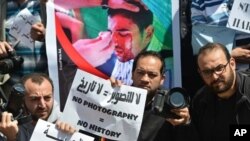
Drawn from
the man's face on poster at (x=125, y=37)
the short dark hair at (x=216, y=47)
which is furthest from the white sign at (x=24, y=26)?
the short dark hair at (x=216, y=47)

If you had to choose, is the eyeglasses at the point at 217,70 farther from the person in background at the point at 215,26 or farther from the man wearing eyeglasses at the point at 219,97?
the person in background at the point at 215,26

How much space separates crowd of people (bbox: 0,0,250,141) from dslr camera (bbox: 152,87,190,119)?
0.04 metres

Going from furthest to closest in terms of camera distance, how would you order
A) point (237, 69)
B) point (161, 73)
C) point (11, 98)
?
1. point (237, 69)
2. point (161, 73)
3. point (11, 98)

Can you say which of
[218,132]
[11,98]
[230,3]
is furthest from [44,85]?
[230,3]

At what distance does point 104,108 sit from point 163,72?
1.67 ft

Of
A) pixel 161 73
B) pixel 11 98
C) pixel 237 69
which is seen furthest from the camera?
pixel 237 69

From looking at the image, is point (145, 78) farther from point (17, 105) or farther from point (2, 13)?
point (2, 13)

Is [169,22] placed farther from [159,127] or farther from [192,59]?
[159,127]

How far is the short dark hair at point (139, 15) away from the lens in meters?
5.92

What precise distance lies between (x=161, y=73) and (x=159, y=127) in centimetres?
38

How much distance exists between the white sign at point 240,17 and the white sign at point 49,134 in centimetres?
142

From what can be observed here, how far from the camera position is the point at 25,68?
5.86 m

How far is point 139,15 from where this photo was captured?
234 inches

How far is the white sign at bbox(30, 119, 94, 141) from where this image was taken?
4.82m
